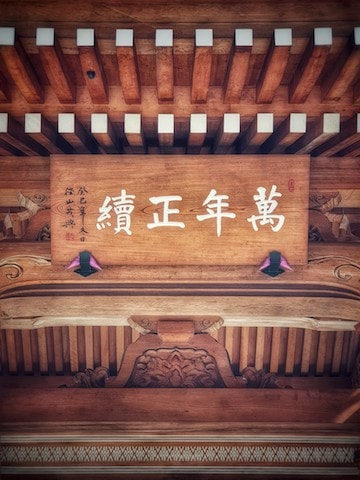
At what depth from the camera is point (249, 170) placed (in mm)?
2643

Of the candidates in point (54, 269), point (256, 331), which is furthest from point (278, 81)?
point (256, 331)

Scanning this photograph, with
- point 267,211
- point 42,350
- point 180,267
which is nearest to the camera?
point 267,211

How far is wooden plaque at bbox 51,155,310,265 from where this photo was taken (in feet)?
8.67

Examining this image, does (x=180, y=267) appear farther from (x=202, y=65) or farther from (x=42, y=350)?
(x=42, y=350)

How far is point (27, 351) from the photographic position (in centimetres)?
402

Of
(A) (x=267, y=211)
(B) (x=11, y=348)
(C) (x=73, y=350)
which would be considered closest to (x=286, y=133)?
(A) (x=267, y=211)

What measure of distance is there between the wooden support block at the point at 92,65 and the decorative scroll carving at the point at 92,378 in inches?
114

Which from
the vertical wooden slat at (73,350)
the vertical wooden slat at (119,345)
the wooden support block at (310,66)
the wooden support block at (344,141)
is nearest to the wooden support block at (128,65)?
the wooden support block at (310,66)

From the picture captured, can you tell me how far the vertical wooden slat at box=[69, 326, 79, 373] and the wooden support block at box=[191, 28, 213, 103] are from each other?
9.52 ft

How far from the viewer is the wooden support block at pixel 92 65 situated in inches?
79.2

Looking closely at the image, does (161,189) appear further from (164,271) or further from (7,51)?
(7,51)

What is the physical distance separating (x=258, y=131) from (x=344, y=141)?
719 millimetres

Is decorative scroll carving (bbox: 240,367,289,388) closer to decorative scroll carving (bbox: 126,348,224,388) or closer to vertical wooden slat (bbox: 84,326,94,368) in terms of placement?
decorative scroll carving (bbox: 126,348,224,388)

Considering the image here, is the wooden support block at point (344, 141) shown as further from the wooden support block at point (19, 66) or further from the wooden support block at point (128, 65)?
the wooden support block at point (19, 66)
